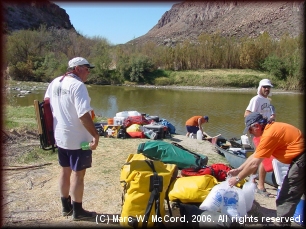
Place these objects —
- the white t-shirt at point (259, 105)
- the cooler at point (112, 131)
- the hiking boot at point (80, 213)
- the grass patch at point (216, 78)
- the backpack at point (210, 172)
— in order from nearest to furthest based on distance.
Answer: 1. the hiking boot at point (80, 213)
2. the backpack at point (210, 172)
3. the white t-shirt at point (259, 105)
4. the cooler at point (112, 131)
5. the grass patch at point (216, 78)

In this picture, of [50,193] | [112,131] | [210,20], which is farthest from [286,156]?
[210,20]

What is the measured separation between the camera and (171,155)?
546 centimetres

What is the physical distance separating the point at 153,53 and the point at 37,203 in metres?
42.6

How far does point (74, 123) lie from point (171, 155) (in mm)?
2584

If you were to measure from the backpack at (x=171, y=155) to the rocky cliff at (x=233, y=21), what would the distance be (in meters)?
43.2

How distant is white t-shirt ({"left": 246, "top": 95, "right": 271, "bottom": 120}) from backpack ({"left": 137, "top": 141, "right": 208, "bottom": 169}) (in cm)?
122

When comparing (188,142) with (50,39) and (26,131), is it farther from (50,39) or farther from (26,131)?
(50,39)

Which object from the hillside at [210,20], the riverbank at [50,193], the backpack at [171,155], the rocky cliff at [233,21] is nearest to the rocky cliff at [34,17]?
the hillside at [210,20]

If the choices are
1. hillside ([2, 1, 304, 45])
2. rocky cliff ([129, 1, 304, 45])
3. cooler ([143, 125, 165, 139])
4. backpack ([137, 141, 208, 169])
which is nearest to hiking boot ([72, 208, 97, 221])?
backpack ([137, 141, 208, 169])

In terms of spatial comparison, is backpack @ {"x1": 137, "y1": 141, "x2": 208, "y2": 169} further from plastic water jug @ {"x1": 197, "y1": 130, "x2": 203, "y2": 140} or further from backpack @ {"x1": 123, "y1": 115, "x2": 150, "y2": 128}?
plastic water jug @ {"x1": 197, "y1": 130, "x2": 203, "y2": 140}

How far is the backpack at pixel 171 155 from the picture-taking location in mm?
5352

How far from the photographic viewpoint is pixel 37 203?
12.7 feet

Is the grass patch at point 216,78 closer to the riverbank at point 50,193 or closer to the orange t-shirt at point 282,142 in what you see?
the riverbank at point 50,193

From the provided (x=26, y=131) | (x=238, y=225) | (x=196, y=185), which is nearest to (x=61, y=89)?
(x=196, y=185)
